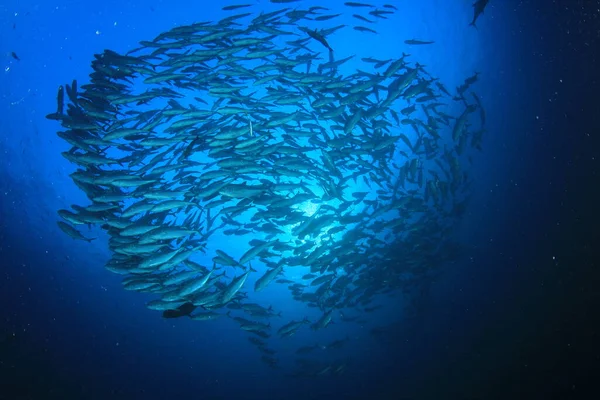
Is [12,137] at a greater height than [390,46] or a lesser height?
lesser

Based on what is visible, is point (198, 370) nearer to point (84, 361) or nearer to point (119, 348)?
point (119, 348)

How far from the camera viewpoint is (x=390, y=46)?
12.3m

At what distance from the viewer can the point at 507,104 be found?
606 inches

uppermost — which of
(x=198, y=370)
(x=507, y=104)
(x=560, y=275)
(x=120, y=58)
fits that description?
(x=507, y=104)

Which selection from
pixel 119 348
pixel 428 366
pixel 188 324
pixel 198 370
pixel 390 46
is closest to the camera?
pixel 390 46

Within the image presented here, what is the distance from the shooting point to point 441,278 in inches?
815

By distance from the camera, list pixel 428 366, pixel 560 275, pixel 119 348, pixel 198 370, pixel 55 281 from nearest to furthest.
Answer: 1. pixel 560 275
2. pixel 55 281
3. pixel 428 366
4. pixel 119 348
5. pixel 198 370

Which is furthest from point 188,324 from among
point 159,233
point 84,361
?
point 159,233

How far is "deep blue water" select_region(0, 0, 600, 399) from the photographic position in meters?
12.4

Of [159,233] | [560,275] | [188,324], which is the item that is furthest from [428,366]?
[159,233]

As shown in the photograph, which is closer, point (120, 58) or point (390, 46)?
point (120, 58)

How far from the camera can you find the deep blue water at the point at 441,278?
12.4 meters

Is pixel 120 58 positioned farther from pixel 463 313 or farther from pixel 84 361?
pixel 84 361

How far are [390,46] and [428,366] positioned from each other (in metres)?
24.8
